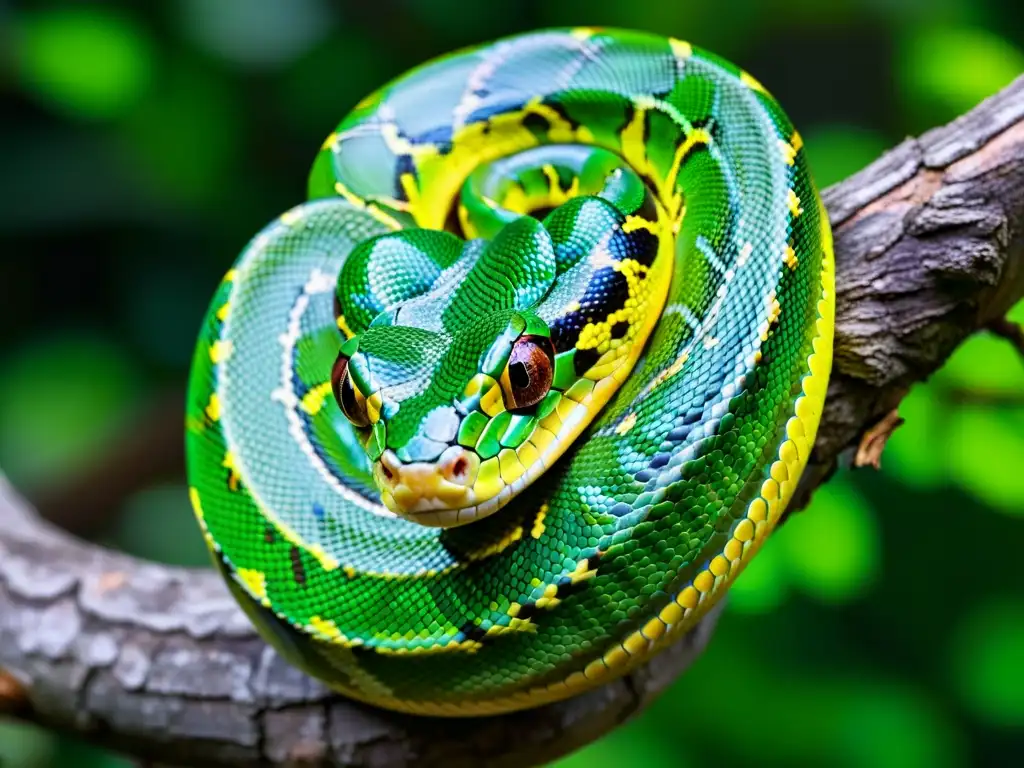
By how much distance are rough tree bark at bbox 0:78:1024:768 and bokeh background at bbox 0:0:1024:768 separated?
4.90 feet

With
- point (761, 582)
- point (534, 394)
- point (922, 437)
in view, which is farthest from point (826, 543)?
point (534, 394)

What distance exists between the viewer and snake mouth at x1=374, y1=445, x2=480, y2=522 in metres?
1.49

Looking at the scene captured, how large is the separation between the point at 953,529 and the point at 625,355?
3.11 m

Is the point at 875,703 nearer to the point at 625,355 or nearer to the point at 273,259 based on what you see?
the point at 625,355

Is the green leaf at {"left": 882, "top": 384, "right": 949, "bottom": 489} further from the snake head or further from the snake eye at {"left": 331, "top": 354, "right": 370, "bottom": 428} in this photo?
the snake eye at {"left": 331, "top": 354, "right": 370, "bottom": 428}

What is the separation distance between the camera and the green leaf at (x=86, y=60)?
3.62 metres

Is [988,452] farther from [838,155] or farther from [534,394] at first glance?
[534,394]

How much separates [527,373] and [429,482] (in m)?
0.27

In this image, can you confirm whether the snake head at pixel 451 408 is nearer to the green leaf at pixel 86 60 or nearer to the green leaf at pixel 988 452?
the green leaf at pixel 988 452

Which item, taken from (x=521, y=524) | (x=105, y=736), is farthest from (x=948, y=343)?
(x=105, y=736)

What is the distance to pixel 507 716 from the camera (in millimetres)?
2053

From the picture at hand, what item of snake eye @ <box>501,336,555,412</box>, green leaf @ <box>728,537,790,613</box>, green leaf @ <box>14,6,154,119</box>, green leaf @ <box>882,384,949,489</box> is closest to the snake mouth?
snake eye @ <box>501,336,555,412</box>

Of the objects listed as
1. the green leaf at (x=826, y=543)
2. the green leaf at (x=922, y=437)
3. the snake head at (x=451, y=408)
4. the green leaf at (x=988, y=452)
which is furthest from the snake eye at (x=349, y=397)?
the green leaf at (x=988, y=452)

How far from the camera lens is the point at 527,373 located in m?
1.62
